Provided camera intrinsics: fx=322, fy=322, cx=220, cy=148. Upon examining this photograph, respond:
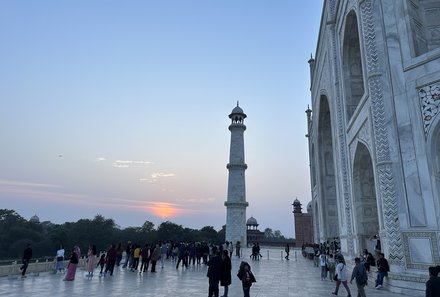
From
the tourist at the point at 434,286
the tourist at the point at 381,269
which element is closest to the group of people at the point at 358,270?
the tourist at the point at 381,269

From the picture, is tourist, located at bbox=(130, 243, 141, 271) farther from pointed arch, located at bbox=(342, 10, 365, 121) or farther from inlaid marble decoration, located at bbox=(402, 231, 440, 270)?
pointed arch, located at bbox=(342, 10, 365, 121)

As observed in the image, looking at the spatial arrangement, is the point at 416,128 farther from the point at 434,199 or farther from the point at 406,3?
the point at 406,3

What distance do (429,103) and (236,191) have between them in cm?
2419

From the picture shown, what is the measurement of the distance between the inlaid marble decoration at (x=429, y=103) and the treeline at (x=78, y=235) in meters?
46.4

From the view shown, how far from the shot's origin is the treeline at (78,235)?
162 ft

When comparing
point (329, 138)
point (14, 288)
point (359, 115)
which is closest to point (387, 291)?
point (359, 115)

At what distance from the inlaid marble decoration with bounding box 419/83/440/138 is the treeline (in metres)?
46.4

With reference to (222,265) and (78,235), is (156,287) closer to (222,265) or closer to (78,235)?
(222,265)

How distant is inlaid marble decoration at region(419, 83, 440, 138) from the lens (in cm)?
887

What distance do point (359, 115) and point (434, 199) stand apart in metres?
4.69

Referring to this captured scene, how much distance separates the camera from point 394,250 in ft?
29.8

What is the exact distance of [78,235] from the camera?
186ft

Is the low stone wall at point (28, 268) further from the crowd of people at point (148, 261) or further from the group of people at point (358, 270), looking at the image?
the group of people at point (358, 270)

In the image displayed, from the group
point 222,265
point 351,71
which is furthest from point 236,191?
point 222,265
